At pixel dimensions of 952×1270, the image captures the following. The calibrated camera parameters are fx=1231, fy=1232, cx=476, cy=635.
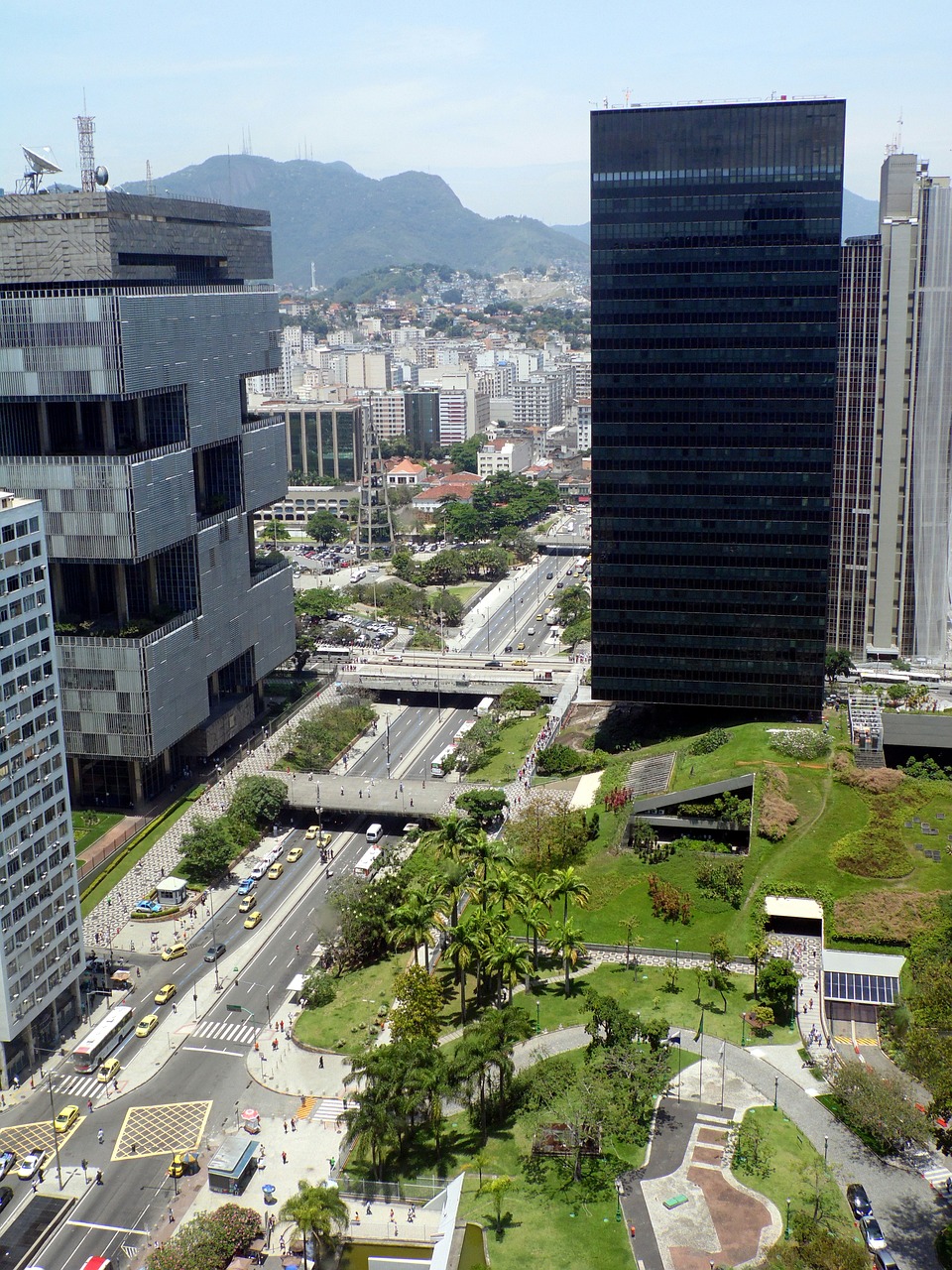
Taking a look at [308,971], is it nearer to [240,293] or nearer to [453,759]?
[453,759]

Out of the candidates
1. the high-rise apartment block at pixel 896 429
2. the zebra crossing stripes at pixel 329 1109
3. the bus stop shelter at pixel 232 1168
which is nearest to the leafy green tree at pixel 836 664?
the high-rise apartment block at pixel 896 429

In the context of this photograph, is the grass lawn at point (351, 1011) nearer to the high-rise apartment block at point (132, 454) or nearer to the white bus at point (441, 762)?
the high-rise apartment block at point (132, 454)

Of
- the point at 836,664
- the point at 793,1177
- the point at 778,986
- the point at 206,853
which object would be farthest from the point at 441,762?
the point at 793,1177

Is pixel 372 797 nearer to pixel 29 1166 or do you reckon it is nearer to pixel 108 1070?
pixel 108 1070

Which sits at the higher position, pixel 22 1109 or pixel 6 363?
pixel 6 363

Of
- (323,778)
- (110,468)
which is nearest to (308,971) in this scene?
(323,778)

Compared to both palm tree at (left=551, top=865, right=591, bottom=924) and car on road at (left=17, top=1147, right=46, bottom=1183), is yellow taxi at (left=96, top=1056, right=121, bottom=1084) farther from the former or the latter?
palm tree at (left=551, top=865, right=591, bottom=924)

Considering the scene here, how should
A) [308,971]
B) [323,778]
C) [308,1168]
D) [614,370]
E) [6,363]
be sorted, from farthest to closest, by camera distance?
[323,778], [614,370], [6,363], [308,971], [308,1168]
